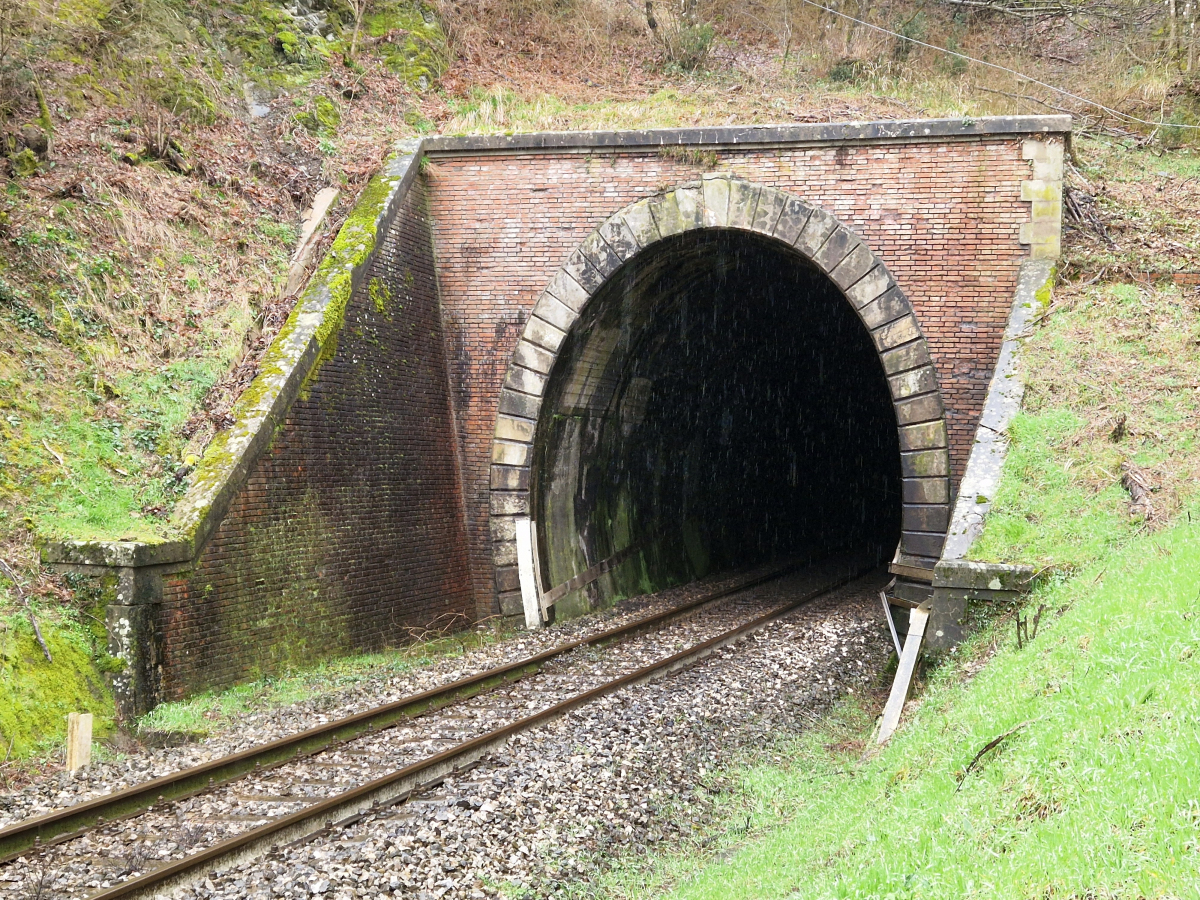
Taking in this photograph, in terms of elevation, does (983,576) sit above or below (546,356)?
below

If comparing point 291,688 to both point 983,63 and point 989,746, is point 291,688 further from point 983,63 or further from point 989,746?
point 983,63

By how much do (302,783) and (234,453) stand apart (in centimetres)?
380

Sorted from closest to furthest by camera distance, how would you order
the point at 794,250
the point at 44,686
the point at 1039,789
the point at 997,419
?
the point at 1039,789 → the point at 44,686 → the point at 997,419 → the point at 794,250

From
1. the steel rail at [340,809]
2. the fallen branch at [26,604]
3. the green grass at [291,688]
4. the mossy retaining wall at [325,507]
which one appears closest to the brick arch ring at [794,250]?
the mossy retaining wall at [325,507]

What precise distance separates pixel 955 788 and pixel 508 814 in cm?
294

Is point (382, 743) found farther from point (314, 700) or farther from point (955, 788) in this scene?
point (955, 788)

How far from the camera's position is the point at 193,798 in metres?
6.60

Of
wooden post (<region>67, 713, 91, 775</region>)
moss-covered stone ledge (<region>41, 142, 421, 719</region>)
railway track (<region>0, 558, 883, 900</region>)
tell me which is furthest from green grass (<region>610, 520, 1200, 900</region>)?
moss-covered stone ledge (<region>41, 142, 421, 719</region>)

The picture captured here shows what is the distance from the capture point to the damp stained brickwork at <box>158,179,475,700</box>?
9.12 meters

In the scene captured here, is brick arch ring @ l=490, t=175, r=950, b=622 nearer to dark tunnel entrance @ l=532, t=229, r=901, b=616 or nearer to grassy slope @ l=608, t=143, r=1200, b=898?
dark tunnel entrance @ l=532, t=229, r=901, b=616

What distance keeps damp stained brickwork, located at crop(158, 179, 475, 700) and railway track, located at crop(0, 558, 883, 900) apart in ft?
6.31

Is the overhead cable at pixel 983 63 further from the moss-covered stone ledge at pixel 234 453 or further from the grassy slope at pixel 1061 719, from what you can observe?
the moss-covered stone ledge at pixel 234 453

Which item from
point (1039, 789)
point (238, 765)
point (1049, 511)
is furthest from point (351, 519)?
point (1039, 789)

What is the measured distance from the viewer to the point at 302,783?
681 centimetres
